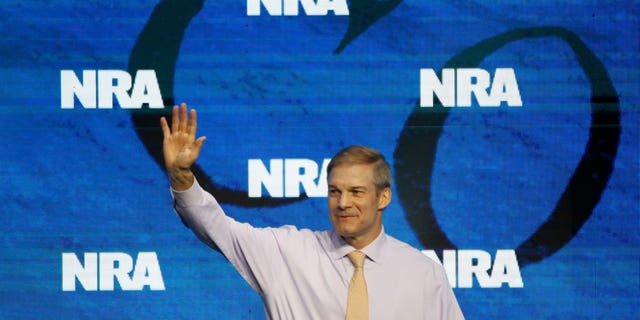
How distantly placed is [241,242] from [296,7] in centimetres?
151

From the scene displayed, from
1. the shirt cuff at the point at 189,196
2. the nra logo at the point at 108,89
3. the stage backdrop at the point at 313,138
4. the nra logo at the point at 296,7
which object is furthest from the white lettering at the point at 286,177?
the shirt cuff at the point at 189,196

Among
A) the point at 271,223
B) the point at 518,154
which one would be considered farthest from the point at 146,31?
the point at 518,154

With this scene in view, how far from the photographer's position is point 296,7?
13.2 ft

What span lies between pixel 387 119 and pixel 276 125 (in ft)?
1.40

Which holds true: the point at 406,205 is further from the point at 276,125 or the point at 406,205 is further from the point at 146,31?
the point at 146,31

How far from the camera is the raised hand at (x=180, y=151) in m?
2.55

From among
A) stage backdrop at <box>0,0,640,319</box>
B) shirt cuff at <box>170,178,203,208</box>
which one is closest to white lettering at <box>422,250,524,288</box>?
stage backdrop at <box>0,0,640,319</box>

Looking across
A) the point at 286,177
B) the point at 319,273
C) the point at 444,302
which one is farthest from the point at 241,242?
the point at 286,177

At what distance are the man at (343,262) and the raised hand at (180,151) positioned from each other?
95 mm

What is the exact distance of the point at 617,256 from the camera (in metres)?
4.02

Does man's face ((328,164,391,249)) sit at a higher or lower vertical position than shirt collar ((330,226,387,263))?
higher

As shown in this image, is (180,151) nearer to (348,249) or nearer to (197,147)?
(197,147)

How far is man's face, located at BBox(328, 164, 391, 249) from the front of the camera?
272 cm

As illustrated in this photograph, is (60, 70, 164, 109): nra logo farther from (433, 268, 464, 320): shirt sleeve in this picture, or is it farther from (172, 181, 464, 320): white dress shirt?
(433, 268, 464, 320): shirt sleeve
